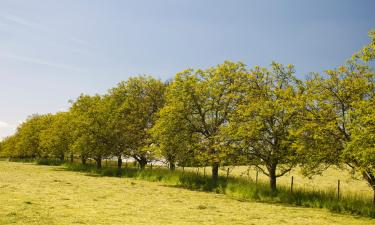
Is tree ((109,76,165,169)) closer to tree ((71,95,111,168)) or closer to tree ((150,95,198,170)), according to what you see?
tree ((71,95,111,168))

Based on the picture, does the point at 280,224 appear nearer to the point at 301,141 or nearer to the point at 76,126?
the point at 301,141

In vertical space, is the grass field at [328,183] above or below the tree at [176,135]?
below

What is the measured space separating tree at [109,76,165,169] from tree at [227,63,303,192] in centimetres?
2631

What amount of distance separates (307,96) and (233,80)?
43.8 ft

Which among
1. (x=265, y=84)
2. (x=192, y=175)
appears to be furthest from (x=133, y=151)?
(x=265, y=84)

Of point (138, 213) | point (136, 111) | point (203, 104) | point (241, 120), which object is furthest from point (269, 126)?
point (136, 111)

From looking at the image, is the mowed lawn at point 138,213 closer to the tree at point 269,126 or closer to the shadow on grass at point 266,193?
the shadow on grass at point 266,193

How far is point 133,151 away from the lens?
198 feet

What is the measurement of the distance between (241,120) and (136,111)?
29.3 m

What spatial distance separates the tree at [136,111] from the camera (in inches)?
2354

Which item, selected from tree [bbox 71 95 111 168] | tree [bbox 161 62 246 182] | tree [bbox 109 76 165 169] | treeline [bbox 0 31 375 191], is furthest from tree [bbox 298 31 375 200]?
tree [bbox 71 95 111 168]

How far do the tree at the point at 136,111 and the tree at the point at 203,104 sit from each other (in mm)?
16290

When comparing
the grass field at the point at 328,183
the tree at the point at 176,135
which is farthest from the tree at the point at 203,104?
the grass field at the point at 328,183

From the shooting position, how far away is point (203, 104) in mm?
42281
